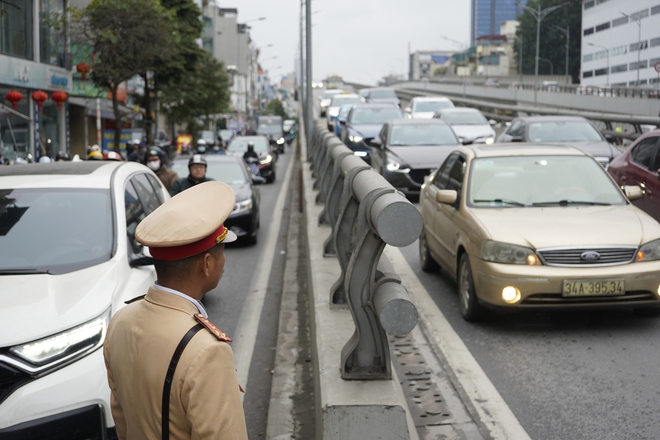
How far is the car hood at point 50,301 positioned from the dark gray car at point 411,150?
11345mm

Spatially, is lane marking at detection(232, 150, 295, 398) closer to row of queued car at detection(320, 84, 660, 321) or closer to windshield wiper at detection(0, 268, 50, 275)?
windshield wiper at detection(0, 268, 50, 275)

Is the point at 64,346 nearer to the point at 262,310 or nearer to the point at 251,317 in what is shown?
the point at 251,317

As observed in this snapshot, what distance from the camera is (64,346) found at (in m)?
4.28

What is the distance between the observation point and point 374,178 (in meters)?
4.95

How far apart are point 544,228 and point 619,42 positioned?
95.8m

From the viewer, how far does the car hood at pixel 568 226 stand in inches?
283

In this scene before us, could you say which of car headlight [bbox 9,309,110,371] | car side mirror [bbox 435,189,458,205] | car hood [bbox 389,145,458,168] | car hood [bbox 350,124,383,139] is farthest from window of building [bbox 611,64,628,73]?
car headlight [bbox 9,309,110,371]

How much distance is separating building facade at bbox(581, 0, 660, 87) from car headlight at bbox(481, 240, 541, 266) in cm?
7356

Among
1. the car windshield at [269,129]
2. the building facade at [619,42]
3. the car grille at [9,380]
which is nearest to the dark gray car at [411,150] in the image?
the car grille at [9,380]

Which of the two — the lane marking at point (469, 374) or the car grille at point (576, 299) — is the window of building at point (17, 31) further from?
the car grille at point (576, 299)

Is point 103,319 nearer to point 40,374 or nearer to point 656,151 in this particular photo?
point 40,374

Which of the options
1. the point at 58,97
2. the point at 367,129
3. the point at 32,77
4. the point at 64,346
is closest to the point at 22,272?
the point at 64,346

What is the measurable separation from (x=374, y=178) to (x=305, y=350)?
2.45 metres

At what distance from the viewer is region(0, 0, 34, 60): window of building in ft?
84.1
